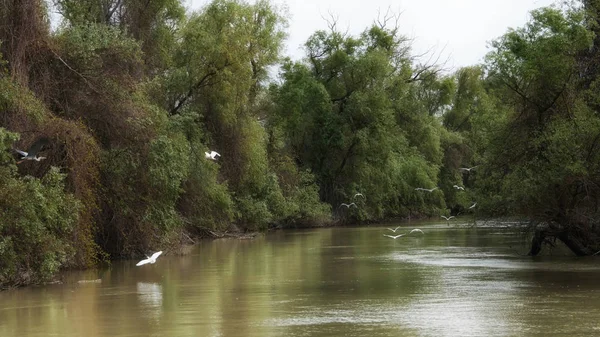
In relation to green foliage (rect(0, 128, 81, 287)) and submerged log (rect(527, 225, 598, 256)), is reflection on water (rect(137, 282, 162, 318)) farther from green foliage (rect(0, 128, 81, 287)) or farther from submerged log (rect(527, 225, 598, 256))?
submerged log (rect(527, 225, 598, 256))

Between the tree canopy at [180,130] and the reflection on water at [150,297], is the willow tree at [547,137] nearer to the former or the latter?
the tree canopy at [180,130]

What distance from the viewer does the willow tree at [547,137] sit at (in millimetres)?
27453

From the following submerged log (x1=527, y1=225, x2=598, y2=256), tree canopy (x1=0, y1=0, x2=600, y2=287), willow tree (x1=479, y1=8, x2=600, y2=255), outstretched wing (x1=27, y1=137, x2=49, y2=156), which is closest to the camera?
outstretched wing (x1=27, y1=137, x2=49, y2=156)

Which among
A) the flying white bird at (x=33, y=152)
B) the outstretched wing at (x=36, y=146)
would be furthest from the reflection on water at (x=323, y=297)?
the outstretched wing at (x=36, y=146)

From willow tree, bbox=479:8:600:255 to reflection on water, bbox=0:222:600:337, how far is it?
146 centimetres

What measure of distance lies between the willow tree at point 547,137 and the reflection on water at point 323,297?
4.79ft

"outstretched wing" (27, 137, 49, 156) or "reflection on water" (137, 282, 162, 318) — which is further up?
"outstretched wing" (27, 137, 49, 156)

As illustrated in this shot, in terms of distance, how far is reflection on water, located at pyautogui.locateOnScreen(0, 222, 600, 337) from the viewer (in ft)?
53.2

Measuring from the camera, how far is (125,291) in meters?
22.3

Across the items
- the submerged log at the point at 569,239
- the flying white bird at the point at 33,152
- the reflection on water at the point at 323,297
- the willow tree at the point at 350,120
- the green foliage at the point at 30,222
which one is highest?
the willow tree at the point at 350,120

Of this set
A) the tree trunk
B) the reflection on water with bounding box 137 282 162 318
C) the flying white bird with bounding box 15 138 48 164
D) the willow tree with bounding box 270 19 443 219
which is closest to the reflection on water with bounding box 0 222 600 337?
the reflection on water with bounding box 137 282 162 318

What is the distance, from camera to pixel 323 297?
2053cm

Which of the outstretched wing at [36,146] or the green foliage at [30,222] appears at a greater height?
the outstretched wing at [36,146]

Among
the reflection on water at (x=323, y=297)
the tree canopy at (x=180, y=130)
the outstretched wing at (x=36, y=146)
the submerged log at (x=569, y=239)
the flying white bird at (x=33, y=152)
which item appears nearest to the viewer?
the reflection on water at (x=323, y=297)
